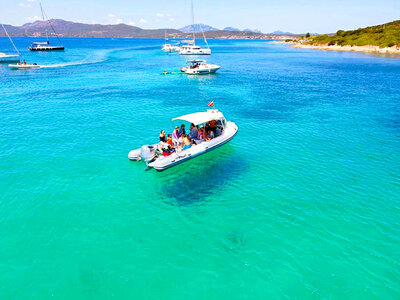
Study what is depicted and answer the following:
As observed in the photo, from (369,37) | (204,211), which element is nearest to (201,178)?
(204,211)

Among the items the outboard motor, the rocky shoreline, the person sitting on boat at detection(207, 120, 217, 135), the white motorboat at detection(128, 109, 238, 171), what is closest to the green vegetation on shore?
the rocky shoreline

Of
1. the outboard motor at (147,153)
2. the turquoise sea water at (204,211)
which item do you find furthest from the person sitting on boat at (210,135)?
the outboard motor at (147,153)

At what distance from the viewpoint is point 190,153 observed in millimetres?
19141

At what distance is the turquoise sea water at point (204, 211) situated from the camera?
10.8m

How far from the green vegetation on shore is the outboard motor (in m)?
128

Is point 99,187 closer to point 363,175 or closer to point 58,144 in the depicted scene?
point 58,144

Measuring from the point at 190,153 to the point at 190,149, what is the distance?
1.16ft

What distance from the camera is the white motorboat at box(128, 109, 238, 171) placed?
1823cm

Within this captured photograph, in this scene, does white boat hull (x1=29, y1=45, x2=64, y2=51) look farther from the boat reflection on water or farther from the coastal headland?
the boat reflection on water

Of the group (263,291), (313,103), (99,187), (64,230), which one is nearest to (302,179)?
(263,291)

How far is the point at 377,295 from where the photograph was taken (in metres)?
10.3

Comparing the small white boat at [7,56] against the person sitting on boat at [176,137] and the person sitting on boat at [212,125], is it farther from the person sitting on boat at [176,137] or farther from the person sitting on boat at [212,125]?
the person sitting on boat at [212,125]

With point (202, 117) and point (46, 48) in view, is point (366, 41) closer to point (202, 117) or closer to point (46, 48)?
point (202, 117)

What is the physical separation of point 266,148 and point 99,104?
25.7m
